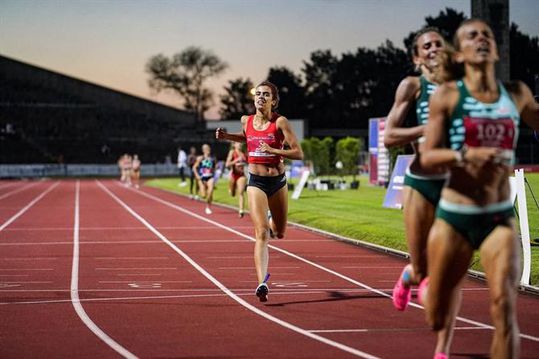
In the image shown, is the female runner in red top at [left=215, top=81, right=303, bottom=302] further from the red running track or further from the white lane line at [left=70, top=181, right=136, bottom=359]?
the white lane line at [left=70, top=181, right=136, bottom=359]

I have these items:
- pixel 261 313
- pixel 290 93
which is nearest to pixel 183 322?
pixel 261 313

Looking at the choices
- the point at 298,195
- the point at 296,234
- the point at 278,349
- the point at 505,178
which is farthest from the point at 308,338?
the point at 298,195

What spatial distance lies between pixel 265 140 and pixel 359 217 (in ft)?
48.4

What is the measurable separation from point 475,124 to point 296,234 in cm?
1701

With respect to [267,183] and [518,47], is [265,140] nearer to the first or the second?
[267,183]

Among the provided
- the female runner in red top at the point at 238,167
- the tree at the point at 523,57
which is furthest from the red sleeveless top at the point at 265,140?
the tree at the point at 523,57

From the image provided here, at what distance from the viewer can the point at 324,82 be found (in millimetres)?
143875

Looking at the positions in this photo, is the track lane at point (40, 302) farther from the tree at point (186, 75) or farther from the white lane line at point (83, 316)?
the tree at point (186, 75)

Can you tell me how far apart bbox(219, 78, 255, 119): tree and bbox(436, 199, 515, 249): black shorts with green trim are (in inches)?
6260

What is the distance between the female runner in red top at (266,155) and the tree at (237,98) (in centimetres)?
15306

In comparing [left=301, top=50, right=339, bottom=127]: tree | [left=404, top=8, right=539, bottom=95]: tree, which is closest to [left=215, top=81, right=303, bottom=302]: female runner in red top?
[left=404, top=8, right=539, bottom=95]: tree

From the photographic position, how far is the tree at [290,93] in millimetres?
140625

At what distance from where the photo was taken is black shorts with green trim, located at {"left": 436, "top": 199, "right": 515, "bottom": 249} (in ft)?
20.4

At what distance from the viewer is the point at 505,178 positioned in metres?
6.32
